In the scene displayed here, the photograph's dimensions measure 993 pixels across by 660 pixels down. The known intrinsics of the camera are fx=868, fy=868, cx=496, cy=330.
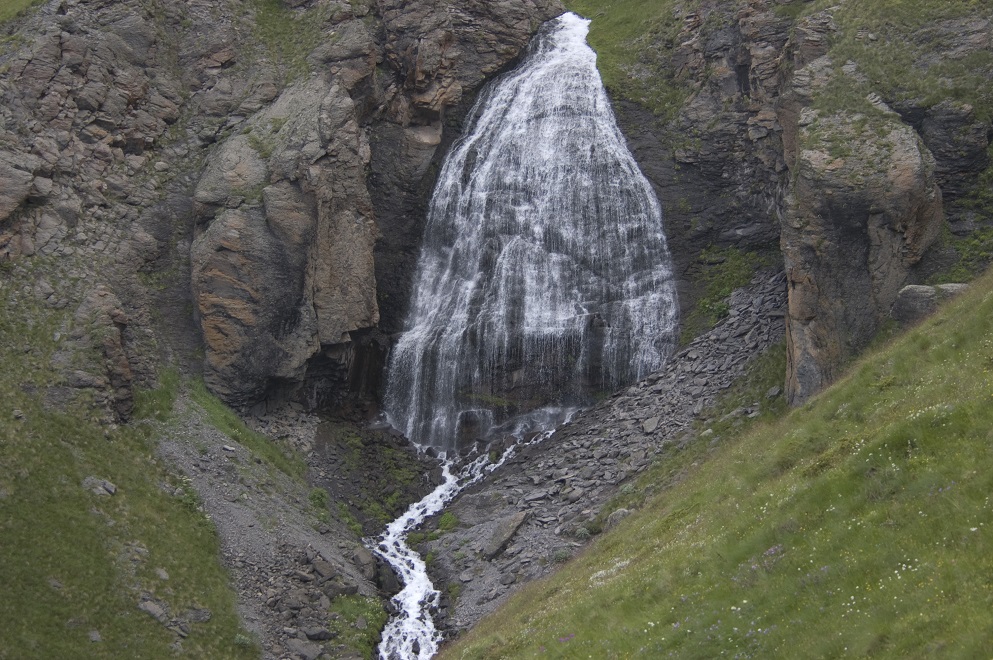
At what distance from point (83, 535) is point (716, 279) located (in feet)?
105

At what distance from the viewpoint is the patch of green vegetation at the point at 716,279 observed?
145ft

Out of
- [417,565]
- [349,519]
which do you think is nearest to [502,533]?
[417,565]

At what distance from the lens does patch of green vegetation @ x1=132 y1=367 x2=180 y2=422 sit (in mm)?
37938

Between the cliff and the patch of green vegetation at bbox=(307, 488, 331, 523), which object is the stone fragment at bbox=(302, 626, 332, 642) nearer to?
the patch of green vegetation at bbox=(307, 488, 331, 523)

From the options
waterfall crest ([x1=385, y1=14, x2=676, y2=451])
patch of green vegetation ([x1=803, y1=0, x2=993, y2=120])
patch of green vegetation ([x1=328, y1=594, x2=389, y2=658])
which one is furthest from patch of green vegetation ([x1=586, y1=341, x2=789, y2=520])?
patch of green vegetation ([x1=803, y1=0, x2=993, y2=120])

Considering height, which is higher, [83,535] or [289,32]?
[289,32]

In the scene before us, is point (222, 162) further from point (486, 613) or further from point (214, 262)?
point (486, 613)

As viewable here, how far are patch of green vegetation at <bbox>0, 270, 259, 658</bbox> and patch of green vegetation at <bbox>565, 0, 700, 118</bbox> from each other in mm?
35425

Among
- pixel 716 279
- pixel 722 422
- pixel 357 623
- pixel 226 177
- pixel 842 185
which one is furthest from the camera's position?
pixel 716 279

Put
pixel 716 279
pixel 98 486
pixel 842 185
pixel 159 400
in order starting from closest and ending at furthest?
pixel 98 486
pixel 842 185
pixel 159 400
pixel 716 279

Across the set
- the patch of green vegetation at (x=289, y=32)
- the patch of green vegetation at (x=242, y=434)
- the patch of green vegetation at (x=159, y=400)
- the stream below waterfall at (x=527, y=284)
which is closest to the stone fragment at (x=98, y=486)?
the patch of green vegetation at (x=159, y=400)

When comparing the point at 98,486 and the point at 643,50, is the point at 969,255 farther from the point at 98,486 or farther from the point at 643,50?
the point at 98,486

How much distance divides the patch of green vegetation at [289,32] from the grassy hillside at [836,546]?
121 feet

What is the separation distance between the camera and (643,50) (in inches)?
2267
